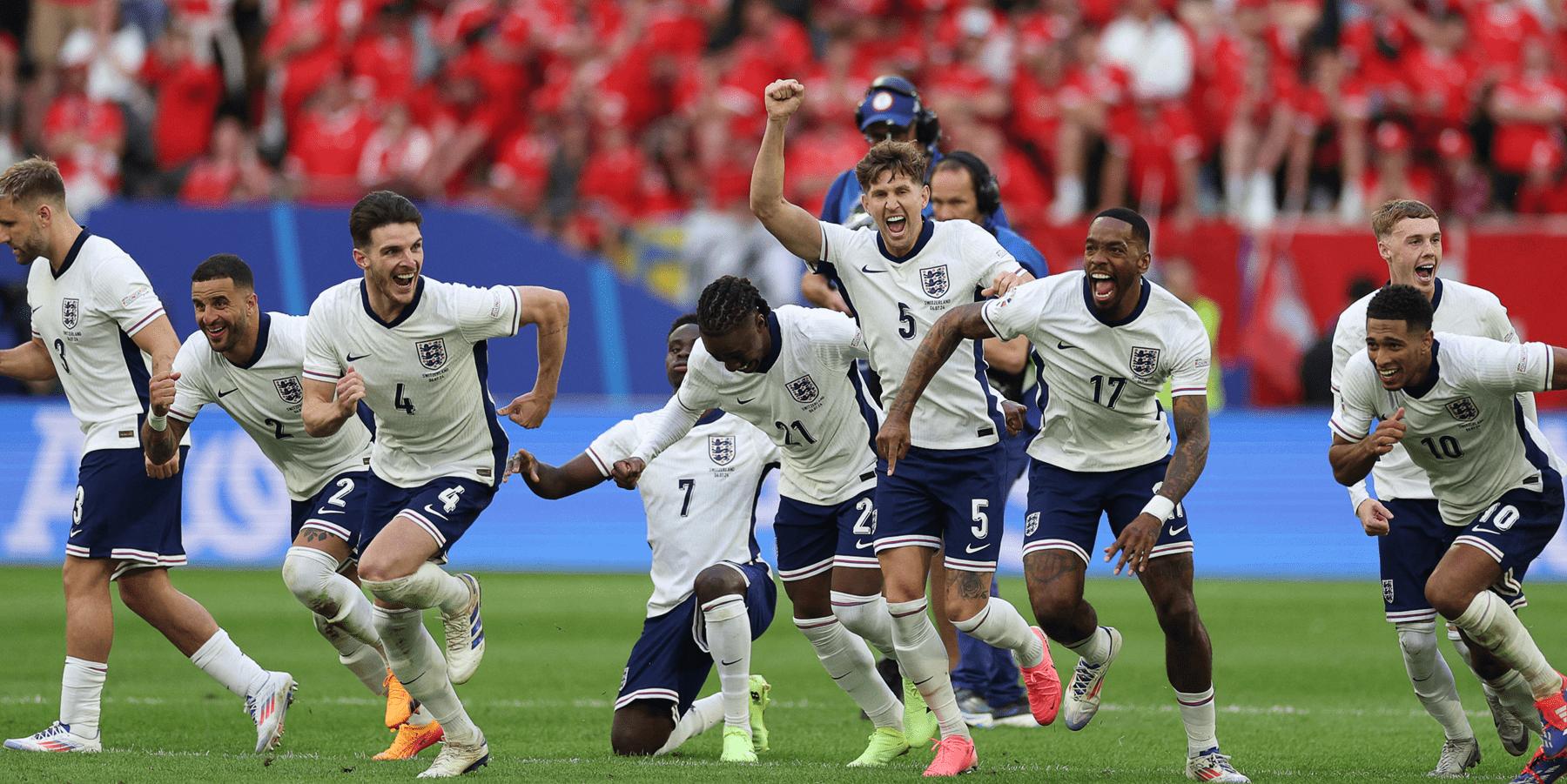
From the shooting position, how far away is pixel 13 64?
904 inches

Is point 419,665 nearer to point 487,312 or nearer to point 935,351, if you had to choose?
point 487,312

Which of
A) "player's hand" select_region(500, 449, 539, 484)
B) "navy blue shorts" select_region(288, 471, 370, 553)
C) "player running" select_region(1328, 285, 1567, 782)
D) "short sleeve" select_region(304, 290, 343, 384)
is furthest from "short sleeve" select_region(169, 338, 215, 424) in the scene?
"player running" select_region(1328, 285, 1567, 782)

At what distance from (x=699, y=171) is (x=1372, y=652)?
924 centimetres

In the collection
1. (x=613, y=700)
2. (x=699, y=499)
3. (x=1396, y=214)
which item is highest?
(x=1396, y=214)

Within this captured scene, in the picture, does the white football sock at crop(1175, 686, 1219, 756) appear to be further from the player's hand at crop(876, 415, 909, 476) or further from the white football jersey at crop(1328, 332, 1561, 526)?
the player's hand at crop(876, 415, 909, 476)

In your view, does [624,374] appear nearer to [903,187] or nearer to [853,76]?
[853,76]

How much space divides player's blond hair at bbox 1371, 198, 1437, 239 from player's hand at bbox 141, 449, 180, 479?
223 inches

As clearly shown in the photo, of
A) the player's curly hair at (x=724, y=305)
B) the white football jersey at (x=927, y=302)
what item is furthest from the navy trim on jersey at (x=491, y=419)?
the white football jersey at (x=927, y=302)

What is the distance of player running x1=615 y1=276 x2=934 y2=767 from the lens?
889 cm

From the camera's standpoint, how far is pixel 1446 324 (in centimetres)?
864

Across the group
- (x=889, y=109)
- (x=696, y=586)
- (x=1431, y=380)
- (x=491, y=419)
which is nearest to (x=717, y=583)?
(x=696, y=586)

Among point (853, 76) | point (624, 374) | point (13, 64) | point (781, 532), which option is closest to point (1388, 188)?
point (853, 76)

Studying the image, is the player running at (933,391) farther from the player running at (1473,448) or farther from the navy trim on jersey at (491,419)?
the player running at (1473,448)

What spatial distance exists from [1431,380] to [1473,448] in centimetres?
48
